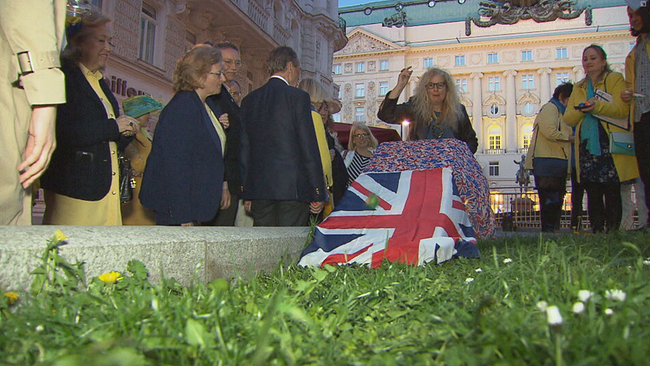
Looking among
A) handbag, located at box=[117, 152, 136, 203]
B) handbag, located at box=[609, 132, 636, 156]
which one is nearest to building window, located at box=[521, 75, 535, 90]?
handbag, located at box=[609, 132, 636, 156]

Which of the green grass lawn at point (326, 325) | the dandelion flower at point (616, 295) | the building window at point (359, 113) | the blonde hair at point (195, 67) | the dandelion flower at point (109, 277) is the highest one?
the building window at point (359, 113)

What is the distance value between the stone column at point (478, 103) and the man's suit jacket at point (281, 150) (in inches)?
2212

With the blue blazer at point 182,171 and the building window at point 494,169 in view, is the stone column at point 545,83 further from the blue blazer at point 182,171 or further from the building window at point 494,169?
the blue blazer at point 182,171

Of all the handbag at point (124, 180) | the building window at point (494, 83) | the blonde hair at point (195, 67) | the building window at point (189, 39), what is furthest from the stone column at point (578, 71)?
the handbag at point (124, 180)

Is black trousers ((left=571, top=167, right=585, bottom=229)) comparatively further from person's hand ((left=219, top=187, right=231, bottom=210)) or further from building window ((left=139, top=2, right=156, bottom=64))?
building window ((left=139, top=2, right=156, bottom=64))

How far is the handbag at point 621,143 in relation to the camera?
4.82 meters

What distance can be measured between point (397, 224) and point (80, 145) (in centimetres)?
199

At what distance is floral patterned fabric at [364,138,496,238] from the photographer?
163 inches

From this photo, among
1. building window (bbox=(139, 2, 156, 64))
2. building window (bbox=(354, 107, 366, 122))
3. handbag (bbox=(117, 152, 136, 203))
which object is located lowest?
handbag (bbox=(117, 152, 136, 203))

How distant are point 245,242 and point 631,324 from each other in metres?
1.65

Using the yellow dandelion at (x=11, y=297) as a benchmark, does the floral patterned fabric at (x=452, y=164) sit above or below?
above

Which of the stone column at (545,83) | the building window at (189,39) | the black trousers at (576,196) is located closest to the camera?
the black trousers at (576,196)

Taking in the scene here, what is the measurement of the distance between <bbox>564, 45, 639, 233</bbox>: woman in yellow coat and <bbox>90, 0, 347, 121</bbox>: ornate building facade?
20.6ft

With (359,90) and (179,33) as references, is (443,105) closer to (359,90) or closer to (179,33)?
(179,33)
